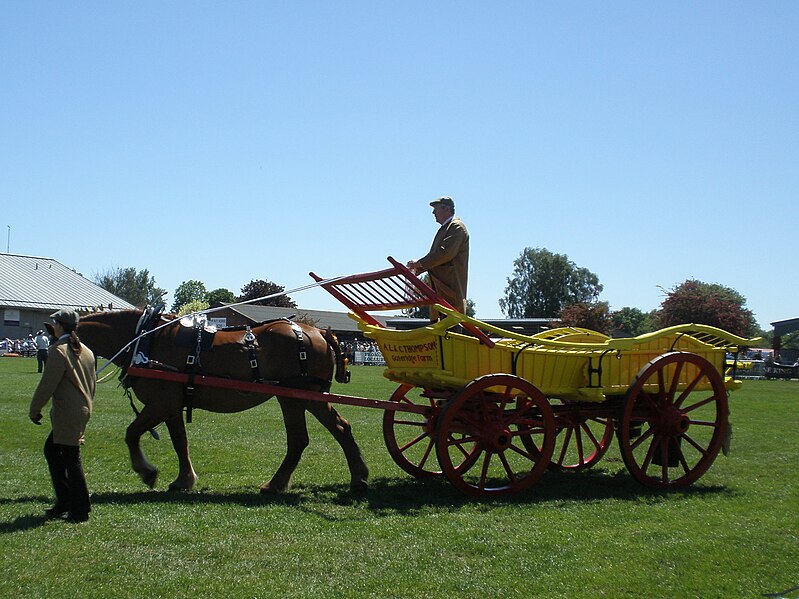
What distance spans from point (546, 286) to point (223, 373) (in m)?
72.1

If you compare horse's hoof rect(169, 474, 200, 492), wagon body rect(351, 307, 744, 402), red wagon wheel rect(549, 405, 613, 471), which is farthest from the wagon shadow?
horse's hoof rect(169, 474, 200, 492)

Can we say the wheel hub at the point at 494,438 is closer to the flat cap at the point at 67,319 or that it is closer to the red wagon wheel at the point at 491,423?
the red wagon wheel at the point at 491,423

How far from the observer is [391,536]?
6.57 m

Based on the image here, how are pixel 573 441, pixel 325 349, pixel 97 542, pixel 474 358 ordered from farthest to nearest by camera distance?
pixel 573 441
pixel 325 349
pixel 474 358
pixel 97 542

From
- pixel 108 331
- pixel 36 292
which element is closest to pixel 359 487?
pixel 108 331

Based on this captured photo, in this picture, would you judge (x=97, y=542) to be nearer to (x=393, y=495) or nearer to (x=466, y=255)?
(x=393, y=495)

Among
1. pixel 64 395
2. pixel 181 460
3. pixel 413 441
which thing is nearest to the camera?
pixel 64 395

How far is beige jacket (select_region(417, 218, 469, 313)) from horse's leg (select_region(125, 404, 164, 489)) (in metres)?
3.16

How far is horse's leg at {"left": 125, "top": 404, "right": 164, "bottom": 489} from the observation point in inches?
331

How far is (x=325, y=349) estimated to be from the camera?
363 inches

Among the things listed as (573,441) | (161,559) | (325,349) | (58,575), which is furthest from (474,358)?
(573,441)

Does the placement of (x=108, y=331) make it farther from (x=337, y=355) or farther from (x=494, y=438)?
(x=494, y=438)

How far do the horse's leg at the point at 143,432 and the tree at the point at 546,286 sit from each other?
70.9m

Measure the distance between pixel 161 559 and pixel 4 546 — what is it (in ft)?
4.03
